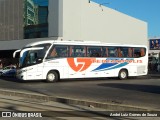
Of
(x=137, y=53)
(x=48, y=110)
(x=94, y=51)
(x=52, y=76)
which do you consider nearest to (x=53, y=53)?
(x=52, y=76)

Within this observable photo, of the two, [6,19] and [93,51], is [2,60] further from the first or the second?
[93,51]

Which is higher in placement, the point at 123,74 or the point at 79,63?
the point at 79,63

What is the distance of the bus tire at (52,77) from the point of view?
86.3ft

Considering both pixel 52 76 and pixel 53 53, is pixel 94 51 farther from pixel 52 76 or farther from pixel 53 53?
pixel 52 76

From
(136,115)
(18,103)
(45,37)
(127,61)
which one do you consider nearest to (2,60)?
(45,37)

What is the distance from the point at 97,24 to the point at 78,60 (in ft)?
87.5

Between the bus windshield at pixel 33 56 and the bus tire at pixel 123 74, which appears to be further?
the bus tire at pixel 123 74

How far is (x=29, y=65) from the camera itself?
25719mm

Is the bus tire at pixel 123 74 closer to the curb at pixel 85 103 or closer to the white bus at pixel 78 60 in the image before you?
the white bus at pixel 78 60

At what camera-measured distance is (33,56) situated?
85.0ft

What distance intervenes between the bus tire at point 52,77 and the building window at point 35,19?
23509mm

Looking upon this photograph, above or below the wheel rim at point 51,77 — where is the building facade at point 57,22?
above

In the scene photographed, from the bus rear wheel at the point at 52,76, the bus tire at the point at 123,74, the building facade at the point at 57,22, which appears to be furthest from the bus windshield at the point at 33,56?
the building facade at the point at 57,22

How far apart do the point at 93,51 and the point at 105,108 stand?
50.2ft
